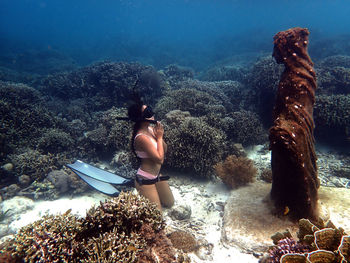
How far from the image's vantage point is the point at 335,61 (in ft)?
50.1

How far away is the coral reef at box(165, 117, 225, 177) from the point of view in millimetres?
6143

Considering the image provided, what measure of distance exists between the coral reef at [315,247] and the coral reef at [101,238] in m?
1.62

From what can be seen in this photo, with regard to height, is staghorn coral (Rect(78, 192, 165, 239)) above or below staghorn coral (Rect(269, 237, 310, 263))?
above

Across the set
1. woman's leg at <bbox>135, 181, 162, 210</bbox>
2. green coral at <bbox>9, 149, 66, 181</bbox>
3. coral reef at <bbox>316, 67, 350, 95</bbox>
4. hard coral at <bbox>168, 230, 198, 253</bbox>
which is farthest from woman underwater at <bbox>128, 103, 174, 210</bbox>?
coral reef at <bbox>316, 67, 350, 95</bbox>

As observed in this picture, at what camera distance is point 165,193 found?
16.5 feet

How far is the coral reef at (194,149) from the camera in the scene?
6.14 metres

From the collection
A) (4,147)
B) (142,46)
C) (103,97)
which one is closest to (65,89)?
(103,97)

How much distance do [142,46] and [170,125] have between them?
144ft

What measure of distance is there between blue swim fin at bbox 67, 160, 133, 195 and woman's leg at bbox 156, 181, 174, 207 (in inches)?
35.9

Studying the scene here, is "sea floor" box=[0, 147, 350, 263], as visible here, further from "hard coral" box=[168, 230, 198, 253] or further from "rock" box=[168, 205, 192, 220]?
"hard coral" box=[168, 230, 198, 253]

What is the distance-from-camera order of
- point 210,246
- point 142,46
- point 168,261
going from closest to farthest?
1. point 168,261
2. point 210,246
3. point 142,46

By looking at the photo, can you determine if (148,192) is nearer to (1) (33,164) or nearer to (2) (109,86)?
(1) (33,164)

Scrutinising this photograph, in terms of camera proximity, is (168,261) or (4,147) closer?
(168,261)

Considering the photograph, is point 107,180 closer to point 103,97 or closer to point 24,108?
point 24,108
